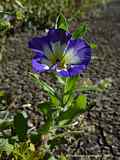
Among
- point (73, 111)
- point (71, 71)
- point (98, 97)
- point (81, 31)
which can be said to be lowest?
point (98, 97)

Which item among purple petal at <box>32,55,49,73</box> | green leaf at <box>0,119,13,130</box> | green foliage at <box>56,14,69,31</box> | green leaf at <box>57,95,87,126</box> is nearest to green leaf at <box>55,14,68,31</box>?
green foliage at <box>56,14,69,31</box>

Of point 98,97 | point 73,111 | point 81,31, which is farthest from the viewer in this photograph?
point 98,97

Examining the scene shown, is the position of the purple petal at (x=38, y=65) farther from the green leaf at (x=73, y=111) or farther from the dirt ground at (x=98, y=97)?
the dirt ground at (x=98, y=97)

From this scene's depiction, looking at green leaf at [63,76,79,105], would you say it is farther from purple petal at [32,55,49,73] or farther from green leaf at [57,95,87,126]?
purple petal at [32,55,49,73]

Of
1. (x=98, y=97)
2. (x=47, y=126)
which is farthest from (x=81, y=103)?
(x=98, y=97)

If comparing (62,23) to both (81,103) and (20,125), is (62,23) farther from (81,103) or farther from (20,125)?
(20,125)

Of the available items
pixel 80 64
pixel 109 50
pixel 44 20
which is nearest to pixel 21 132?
pixel 80 64

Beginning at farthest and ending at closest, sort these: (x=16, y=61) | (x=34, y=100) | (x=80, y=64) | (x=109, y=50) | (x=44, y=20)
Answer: (x=44, y=20)
(x=109, y=50)
(x=16, y=61)
(x=34, y=100)
(x=80, y=64)

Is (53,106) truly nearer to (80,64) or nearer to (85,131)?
(80,64)
